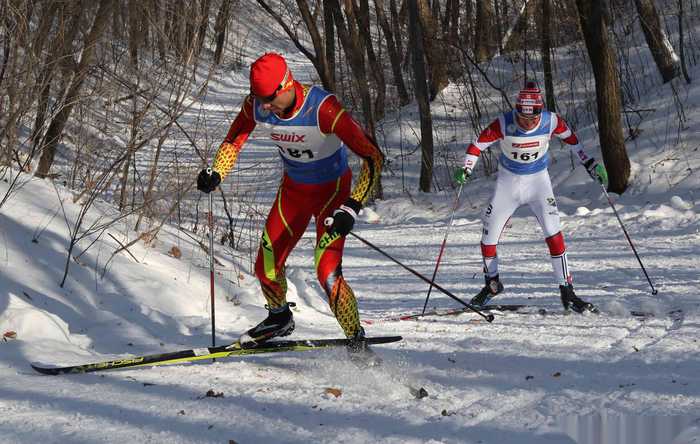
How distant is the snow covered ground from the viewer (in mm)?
4175

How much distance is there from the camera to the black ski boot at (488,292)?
8.29 meters

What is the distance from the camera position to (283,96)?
5.18 m

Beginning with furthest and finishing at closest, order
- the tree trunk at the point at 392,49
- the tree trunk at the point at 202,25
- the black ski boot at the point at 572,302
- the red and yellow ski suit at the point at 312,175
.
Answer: the tree trunk at the point at 392,49, the tree trunk at the point at 202,25, the black ski boot at the point at 572,302, the red and yellow ski suit at the point at 312,175

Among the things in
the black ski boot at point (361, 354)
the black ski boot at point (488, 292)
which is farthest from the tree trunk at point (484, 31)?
the black ski boot at point (361, 354)

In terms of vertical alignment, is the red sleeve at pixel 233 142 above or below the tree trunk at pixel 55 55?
below

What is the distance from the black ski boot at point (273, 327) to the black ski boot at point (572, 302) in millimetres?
2913

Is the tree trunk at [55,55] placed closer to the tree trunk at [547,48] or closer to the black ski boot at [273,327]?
the black ski boot at [273,327]

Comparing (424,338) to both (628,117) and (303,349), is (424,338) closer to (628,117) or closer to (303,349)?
(303,349)

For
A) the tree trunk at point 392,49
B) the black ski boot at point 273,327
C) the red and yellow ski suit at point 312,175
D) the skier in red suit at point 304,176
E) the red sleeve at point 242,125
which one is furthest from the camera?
the tree trunk at point 392,49

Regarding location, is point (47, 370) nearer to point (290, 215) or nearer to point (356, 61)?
point (290, 215)

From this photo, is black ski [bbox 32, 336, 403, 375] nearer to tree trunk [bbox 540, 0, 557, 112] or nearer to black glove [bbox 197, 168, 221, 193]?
black glove [bbox 197, 168, 221, 193]

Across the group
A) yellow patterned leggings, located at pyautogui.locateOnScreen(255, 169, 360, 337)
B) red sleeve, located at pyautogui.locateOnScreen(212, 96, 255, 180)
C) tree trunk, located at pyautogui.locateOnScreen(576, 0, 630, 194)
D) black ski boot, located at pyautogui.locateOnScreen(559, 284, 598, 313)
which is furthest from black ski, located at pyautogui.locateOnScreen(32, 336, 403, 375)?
tree trunk, located at pyautogui.locateOnScreen(576, 0, 630, 194)

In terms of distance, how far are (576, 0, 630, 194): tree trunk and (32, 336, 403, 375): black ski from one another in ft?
30.2

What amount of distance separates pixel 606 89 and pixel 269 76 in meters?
9.67
